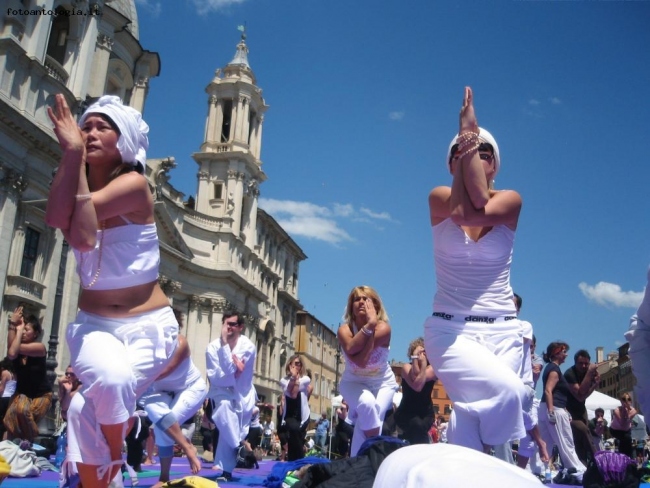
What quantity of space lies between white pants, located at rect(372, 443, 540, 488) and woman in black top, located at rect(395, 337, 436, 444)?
587cm

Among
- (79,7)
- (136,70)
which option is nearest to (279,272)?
(136,70)

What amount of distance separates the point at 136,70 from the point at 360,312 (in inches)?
1430

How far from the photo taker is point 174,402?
5.62 metres

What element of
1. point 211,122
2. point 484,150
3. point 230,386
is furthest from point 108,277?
point 211,122

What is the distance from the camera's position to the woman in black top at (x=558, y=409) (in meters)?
9.16

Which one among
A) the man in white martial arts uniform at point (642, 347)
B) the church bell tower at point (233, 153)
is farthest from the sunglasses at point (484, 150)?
the church bell tower at point (233, 153)

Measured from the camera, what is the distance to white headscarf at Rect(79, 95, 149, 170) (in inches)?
139

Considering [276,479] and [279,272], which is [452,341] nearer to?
[276,479]

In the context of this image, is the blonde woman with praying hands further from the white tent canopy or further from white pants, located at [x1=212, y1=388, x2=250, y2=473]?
the white tent canopy

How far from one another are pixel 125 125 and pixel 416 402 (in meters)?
4.86

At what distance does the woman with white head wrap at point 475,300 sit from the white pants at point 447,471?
228 cm

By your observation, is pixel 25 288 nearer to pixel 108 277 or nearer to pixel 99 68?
pixel 99 68

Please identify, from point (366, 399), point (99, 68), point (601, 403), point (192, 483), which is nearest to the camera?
point (192, 483)

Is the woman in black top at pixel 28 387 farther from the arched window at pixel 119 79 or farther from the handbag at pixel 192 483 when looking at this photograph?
the arched window at pixel 119 79
